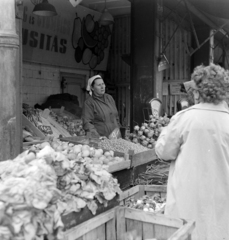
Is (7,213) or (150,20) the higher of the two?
(150,20)

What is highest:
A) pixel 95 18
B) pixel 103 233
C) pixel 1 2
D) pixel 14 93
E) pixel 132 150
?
pixel 95 18

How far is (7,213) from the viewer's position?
1733 millimetres

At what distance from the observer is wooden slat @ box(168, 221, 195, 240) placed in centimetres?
210

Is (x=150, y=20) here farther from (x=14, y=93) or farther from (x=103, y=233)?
(x=103, y=233)

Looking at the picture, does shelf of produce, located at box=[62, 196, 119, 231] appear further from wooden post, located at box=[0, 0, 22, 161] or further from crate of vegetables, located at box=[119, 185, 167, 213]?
crate of vegetables, located at box=[119, 185, 167, 213]

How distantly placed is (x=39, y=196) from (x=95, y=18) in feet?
28.4

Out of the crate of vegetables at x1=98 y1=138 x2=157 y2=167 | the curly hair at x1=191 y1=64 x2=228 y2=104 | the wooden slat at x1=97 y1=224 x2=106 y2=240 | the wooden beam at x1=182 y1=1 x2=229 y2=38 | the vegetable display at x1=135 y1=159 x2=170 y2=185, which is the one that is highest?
the wooden beam at x1=182 y1=1 x2=229 y2=38

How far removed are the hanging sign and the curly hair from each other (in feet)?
19.2

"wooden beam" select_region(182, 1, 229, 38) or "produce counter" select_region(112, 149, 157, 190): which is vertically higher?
"wooden beam" select_region(182, 1, 229, 38)

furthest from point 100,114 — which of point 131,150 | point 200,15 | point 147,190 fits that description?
point 200,15

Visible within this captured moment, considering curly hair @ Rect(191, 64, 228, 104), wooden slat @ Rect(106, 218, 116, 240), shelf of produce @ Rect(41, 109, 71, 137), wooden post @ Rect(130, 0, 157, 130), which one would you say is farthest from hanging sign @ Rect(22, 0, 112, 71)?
wooden slat @ Rect(106, 218, 116, 240)

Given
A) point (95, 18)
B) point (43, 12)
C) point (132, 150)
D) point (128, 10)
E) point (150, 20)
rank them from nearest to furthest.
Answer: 1. point (132, 150)
2. point (43, 12)
3. point (150, 20)
4. point (95, 18)
5. point (128, 10)

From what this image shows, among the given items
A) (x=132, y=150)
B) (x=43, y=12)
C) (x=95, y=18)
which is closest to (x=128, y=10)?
(x=95, y=18)

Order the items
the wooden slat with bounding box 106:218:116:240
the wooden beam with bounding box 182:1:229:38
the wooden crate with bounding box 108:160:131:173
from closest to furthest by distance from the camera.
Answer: the wooden slat with bounding box 106:218:116:240 < the wooden crate with bounding box 108:160:131:173 < the wooden beam with bounding box 182:1:229:38
